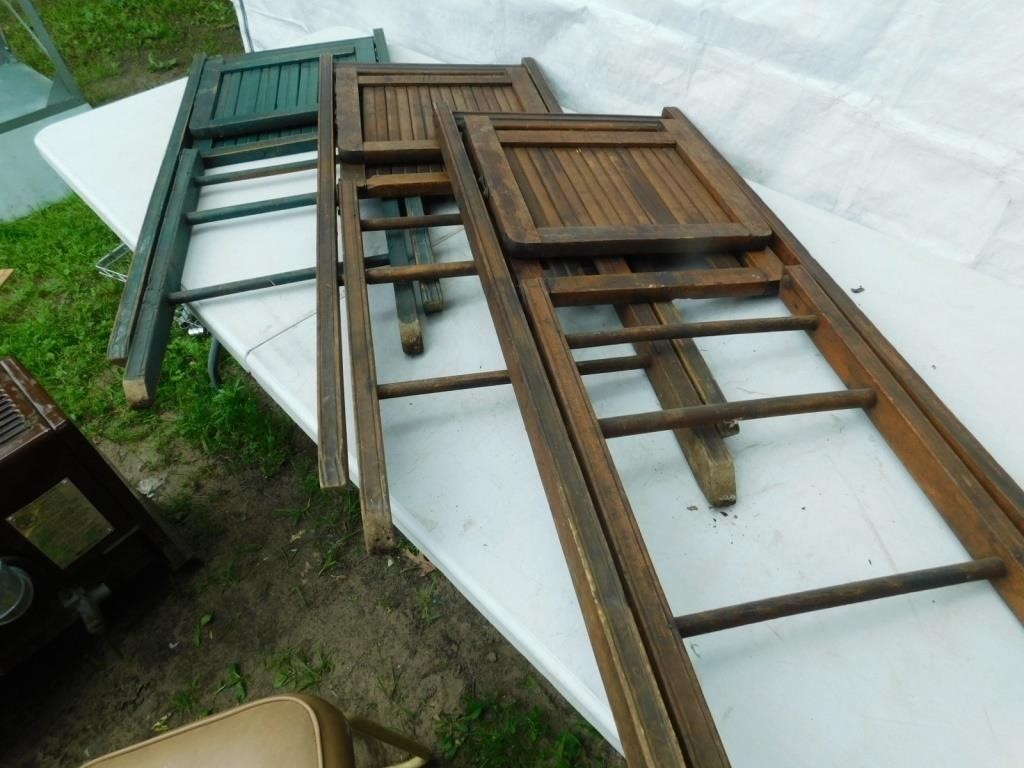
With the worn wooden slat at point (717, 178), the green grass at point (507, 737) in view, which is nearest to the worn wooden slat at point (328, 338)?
the worn wooden slat at point (717, 178)

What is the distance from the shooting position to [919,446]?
102 cm

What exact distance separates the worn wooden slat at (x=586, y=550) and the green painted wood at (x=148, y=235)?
81cm

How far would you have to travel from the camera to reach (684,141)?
1.58 meters

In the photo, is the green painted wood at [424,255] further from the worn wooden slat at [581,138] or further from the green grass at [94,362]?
the green grass at [94,362]

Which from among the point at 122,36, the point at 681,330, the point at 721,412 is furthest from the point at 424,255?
the point at 122,36

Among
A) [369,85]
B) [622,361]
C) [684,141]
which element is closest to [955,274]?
[684,141]

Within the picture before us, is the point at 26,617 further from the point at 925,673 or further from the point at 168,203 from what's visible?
the point at 925,673

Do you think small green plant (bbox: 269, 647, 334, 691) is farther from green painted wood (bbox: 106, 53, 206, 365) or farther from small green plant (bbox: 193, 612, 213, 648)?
green painted wood (bbox: 106, 53, 206, 365)

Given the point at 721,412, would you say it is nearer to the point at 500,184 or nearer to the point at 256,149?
the point at 500,184

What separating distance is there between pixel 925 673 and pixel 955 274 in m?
1.01

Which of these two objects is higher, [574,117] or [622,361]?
[574,117]

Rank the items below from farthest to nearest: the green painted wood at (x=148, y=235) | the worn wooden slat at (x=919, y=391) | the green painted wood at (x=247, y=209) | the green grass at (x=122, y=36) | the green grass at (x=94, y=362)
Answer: the green grass at (x=122, y=36) → the green grass at (x=94, y=362) → the green painted wood at (x=247, y=209) → the green painted wood at (x=148, y=235) → the worn wooden slat at (x=919, y=391)

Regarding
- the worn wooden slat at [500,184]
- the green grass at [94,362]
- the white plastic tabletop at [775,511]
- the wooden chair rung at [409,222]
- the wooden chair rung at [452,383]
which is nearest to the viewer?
the white plastic tabletop at [775,511]

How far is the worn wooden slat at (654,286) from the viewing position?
1.17m
